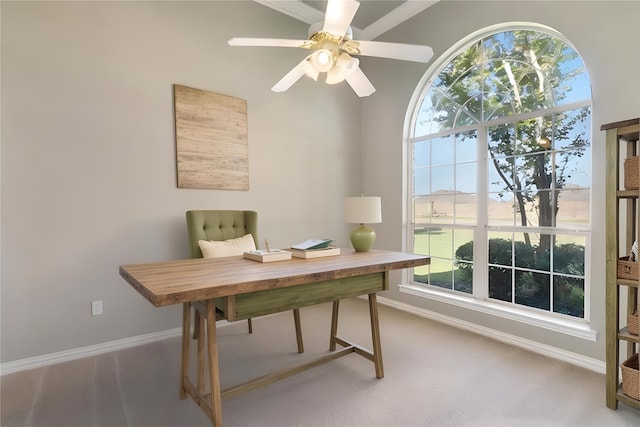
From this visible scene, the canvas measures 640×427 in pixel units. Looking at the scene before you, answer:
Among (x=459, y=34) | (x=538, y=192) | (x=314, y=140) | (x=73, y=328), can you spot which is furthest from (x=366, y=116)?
(x=73, y=328)

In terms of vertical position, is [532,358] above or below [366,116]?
below

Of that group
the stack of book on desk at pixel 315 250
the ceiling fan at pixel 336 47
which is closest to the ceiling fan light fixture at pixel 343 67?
the ceiling fan at pixel 336 47

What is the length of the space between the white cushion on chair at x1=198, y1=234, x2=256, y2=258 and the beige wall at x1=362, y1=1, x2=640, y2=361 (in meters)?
1.75

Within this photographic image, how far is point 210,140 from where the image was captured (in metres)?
2.98

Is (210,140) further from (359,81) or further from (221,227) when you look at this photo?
(359,81)

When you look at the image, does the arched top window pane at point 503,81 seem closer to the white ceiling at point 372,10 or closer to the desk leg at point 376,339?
the white ceiling at point 372,10

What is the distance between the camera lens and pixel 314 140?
374 centimetres

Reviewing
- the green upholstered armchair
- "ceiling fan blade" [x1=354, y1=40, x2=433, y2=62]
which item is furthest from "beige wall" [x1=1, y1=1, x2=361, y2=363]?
"ceiling fan blade" [x1=354, y1=40, x2=433, y2=62]

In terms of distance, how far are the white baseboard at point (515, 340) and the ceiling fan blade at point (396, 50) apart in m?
2.30

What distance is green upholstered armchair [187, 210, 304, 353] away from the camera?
2611mm

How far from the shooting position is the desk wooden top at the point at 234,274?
4.17 feet

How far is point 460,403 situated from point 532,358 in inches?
38.0

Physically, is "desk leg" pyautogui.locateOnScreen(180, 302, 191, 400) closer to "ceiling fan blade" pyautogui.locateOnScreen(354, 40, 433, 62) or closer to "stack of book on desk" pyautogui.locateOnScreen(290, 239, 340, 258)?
"stack of book on desk" pyautogui.locateOnScreen(290, 239, 340, 258)

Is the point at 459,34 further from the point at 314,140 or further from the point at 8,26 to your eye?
the point at 8,26
